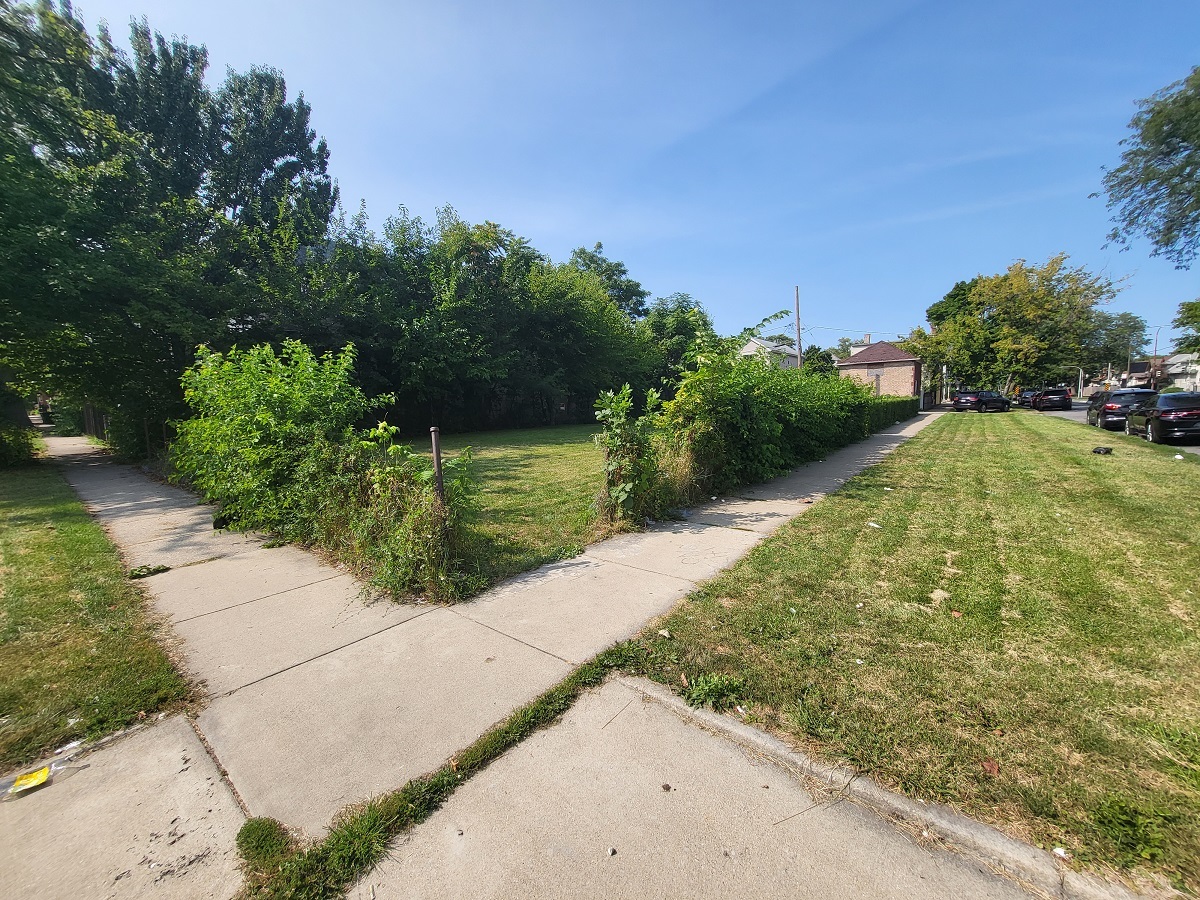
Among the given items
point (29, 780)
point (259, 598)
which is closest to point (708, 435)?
point (259, 598)

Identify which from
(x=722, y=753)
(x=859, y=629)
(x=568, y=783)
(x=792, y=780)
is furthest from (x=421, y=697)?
(x=859, y=629)

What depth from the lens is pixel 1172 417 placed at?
12586 mm

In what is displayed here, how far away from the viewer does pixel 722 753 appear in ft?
7.32

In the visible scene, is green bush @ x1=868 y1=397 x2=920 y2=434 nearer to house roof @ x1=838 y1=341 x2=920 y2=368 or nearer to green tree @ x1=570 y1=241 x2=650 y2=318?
house roof @ x1=838 y1=341 x2=920 y2=368

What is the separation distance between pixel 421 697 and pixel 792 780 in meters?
1.88

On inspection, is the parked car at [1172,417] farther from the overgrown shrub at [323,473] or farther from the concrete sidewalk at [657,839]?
the overgrown shrub at [323,473]

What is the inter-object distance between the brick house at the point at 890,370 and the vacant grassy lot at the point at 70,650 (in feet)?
122

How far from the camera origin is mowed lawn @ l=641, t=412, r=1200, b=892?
1.89 m

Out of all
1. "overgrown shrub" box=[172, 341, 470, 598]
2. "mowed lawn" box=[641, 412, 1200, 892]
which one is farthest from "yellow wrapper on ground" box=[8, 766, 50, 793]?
"mowed lawn" box=[641, 412, 1200, 892]

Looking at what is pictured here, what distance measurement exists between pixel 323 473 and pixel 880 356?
3967 centimetres

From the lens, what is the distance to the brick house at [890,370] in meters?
34.6

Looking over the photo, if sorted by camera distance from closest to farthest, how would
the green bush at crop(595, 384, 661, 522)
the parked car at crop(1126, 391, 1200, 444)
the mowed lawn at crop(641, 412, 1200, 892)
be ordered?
1. the mowed lawn at crop(641, 412, 1200, 892)
2. the green bush at crop(595, 384, 661, 522)
3. the parked car at crop(1126, 391, 1200, 444)

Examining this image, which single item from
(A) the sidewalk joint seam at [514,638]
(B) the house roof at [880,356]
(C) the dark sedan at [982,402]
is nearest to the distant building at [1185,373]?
(C) the dark sedan at [982,402]

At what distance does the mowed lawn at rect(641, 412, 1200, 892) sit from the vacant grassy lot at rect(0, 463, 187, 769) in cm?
294
